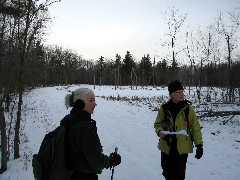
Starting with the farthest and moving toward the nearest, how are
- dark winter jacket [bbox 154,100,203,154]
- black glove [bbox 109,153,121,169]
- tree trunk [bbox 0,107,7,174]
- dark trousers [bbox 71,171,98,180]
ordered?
1. tree trunk [bbox 0,107,7,174]
2. dark winter jacket [bbox 154,100,203,154]
3. black glove [bbox 109,153,121,169]
4. dark trousers [bbox 71,171,98,180]

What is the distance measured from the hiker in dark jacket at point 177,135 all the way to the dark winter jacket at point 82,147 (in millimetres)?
1861

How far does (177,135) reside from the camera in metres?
4.68

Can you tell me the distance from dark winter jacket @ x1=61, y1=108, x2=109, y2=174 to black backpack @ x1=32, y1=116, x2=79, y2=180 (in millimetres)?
76

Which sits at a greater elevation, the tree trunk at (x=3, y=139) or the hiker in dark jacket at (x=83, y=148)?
the hiker in dark jacket at (x=83, y=148)

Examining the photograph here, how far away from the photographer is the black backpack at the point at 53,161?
2920mm

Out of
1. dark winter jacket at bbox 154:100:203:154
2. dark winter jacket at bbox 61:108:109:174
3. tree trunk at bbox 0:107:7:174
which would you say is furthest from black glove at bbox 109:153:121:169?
tree trunk at bbox 0:107:7:174

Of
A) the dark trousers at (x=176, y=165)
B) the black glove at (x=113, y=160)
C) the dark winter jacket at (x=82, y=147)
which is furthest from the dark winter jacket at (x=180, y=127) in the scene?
the dark winter jacket at (x=82, y=147)

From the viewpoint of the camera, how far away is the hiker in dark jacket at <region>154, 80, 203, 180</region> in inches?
183

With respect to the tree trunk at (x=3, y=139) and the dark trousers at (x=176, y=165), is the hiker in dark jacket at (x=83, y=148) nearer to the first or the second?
the dark trousers at (x=176, y=165)

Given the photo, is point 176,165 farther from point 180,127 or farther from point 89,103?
point 89,103

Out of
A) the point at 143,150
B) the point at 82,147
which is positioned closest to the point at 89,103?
the point at 82,147

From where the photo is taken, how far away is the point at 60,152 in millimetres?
2926

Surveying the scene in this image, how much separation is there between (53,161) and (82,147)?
0.34m

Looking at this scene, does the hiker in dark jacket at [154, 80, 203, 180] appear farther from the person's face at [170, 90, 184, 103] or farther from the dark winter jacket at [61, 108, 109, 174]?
the dark winter jacket at [61, 108, 109, 174]
